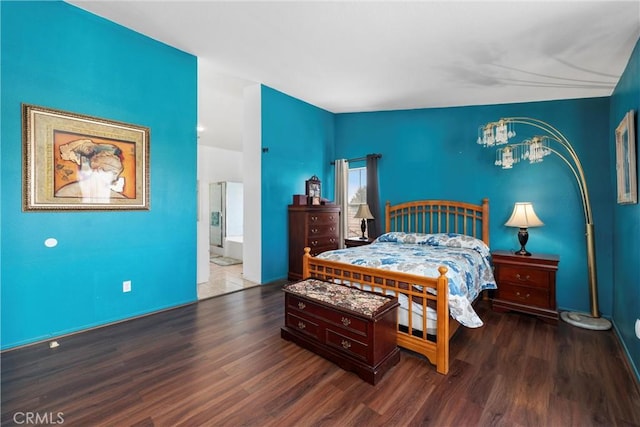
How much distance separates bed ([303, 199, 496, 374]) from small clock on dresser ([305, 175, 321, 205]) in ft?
4.21

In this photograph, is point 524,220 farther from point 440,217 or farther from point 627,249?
point 440,217

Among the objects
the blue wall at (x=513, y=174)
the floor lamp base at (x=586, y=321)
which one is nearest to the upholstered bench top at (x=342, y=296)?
the floor lamp base at (x=586, y=321)

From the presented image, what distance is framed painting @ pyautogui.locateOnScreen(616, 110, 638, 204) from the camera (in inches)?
85.0

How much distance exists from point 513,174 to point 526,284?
1484 mm

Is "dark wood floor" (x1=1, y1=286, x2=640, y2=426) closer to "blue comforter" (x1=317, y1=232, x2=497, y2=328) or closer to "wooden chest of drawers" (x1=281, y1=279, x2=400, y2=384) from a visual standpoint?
"wooden chest of drawers" (x1=281, y1=279, x2=400, y2=384)

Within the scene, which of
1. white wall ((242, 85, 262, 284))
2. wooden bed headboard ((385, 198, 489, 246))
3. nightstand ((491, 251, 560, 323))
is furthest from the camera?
white wall ((242, 85, 262, 284))

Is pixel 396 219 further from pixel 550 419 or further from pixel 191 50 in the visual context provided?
pixel 191 50

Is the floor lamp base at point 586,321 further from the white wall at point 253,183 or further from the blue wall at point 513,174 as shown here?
the white wall at point 253,183

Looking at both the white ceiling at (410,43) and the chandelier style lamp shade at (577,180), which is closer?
the white ceiling at (410,43)

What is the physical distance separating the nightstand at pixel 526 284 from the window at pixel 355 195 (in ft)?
8.24

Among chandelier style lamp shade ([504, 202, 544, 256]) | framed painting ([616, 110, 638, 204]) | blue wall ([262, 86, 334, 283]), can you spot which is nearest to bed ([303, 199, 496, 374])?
chandelier style lamp shade ([504, 202, 544, 256])

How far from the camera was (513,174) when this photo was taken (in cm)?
381

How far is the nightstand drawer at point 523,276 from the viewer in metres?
3.12

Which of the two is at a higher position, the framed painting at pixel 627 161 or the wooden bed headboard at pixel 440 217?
the framed painting at pixel 627 161
